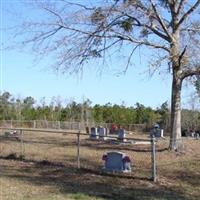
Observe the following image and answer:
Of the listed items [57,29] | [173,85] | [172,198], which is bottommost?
[172,198]

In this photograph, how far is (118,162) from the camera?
15.7 meters

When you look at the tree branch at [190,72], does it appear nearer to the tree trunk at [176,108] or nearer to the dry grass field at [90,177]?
the tree trunk at [176,108]

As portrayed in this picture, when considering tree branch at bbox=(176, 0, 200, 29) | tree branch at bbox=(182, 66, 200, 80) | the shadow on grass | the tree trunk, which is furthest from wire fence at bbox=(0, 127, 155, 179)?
tree branch at bbox=(176, 0, 200, 29)

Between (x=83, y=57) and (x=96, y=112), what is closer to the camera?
(x=83, y=57)

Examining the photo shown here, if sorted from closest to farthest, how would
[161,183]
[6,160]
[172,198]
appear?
[172,198]
[161,183]
[6,160]

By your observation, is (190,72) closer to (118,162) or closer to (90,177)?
(118,162)

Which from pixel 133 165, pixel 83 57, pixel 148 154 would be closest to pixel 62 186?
pixel 133 165

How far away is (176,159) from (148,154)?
170 centimetres

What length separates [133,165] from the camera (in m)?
17.5

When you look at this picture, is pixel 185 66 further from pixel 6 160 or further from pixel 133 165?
pixel 6 160

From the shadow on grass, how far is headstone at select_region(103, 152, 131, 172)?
39 centimetres

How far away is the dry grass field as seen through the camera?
490 inches

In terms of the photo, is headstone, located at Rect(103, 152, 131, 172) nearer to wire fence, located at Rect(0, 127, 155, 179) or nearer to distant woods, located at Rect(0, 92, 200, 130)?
wire fence, located at Rect(0, 127, 155, 179)

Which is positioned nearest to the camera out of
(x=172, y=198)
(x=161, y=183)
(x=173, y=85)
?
(x=172, y=198)
